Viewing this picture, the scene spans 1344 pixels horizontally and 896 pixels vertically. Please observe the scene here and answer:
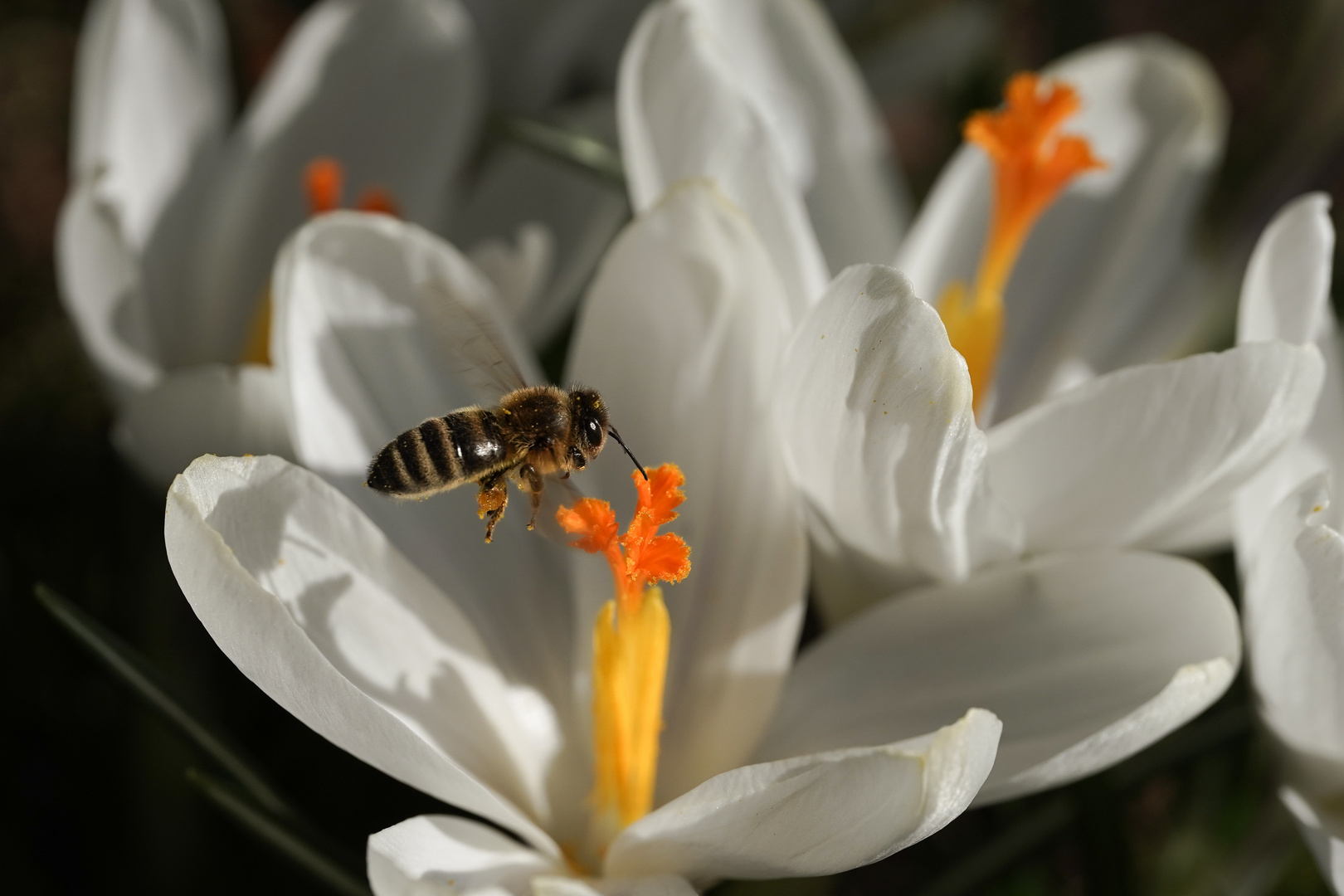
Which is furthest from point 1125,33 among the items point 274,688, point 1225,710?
point 274,688

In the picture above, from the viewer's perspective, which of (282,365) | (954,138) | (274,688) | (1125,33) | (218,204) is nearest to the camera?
(274,688)

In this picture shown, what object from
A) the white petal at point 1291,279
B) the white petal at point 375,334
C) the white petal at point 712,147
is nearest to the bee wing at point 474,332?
the white petal at point 375,334

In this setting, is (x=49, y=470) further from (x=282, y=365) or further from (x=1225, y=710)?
(x=1225, y=710)

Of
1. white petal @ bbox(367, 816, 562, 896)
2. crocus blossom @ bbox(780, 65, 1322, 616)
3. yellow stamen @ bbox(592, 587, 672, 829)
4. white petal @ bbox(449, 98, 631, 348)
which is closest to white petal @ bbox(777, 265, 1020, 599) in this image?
crocus blossom @ bbox(780, 65, 1322, 616)

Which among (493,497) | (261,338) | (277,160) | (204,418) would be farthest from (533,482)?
(277,160)

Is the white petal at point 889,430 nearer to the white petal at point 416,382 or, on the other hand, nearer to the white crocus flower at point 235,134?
the white petal at point 416,382

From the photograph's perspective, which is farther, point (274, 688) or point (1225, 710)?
point (1225, 710)

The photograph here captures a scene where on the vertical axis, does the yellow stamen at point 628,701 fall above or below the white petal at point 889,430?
below
